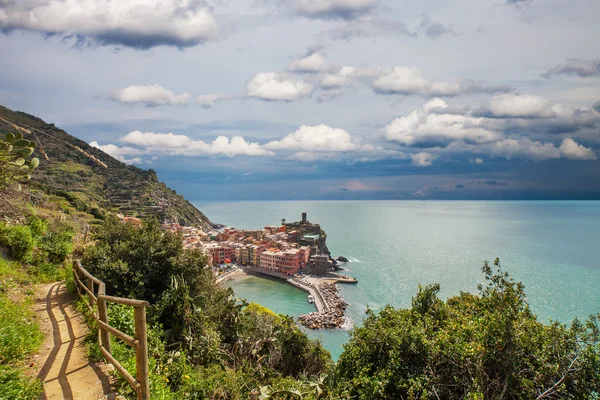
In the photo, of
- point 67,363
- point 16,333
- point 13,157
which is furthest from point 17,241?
point 67,363

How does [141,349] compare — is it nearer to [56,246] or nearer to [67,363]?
[67,363]

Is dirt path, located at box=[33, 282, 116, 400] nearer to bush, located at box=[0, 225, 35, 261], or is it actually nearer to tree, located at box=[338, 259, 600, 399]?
bush, located at box=[0, 225, 35, 261]

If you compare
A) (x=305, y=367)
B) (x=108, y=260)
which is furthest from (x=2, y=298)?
(x=305, y=367)

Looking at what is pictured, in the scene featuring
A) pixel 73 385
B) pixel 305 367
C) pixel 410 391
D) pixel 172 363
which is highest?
pixel 73 385

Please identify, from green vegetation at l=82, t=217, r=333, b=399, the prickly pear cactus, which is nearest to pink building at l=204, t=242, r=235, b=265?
green vegetation at l=82, t=217, r=333, b=399

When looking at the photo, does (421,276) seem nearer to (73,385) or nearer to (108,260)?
(108,260)
